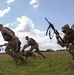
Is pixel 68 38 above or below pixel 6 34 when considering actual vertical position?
below

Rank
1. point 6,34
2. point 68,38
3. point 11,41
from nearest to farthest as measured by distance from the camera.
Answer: point 68,38 < point 6,34 < point 11,41

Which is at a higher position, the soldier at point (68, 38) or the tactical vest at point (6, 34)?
the tactical vest at point (6, 34)

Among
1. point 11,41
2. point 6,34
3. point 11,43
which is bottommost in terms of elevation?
point 11,43

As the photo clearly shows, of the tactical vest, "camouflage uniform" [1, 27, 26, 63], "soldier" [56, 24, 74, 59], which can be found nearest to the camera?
"soldier" [56, 24, 74, 59]

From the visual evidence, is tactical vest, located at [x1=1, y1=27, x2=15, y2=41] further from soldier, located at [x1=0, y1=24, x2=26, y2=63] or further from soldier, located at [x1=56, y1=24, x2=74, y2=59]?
soldier, located at [x1=56, y1=24, x2=74, y2=59]

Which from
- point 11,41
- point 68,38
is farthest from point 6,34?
point 68,38

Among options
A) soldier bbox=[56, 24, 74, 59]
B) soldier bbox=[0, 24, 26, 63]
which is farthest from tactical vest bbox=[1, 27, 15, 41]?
soldier bbox=[56, 24, 74, 59]

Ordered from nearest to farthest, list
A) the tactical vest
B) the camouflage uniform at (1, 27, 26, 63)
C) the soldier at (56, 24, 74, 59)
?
1. the soldier at (56, 24, 74, 59)
2. the tactical vest
3. the camouflage uniform at (1, 27, 26, 63)

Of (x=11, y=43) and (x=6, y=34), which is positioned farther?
(x=11, y=43)

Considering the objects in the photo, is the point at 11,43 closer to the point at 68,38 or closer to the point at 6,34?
the point at 6,34

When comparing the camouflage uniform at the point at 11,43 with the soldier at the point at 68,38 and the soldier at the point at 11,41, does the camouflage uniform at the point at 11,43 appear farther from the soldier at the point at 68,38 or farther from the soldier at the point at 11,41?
the soldier at the point at 68,38

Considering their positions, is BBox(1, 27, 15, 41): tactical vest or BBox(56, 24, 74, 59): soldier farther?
BBox(1, 27, 15, 41): tactical vest

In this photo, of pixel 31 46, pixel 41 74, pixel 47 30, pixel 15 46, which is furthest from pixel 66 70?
pixel 31 46

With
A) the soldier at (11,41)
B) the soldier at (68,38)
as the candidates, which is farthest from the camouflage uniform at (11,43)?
the soldier at (68,38)
